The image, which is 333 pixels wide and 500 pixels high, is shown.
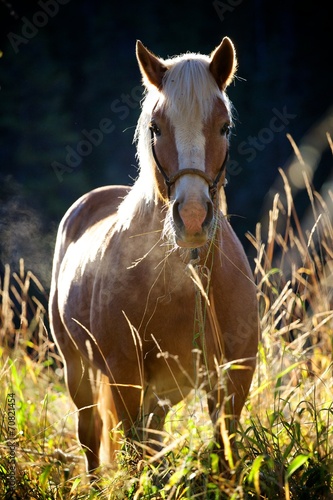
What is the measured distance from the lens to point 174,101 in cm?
279

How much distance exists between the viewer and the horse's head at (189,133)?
2.58m

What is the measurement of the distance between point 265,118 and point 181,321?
10.4 m

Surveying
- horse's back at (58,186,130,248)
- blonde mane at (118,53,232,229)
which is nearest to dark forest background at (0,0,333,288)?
horse's back at (58,186,130,248)

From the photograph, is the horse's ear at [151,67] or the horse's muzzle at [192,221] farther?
the horse's ear at [151,67]

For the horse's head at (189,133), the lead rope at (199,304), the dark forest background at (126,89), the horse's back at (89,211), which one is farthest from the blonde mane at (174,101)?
the dark forest background at (126,89)

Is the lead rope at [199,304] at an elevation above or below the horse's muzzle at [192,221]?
below

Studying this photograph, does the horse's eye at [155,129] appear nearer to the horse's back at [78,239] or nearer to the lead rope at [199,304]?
the lead rope at [199,304]

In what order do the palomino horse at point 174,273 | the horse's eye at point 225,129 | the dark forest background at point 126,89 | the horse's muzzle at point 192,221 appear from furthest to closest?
1. the dark forest background at point 126,89
2. the horse's eye at point 225,129
3. the palomino horse at point 174,273
4. the horse's muzzle at point 192,221

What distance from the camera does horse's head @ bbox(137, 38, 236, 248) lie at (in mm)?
2576

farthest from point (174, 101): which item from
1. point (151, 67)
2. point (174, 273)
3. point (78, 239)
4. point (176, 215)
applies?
point (78, 239)

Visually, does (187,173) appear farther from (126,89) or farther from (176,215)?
(126,89)

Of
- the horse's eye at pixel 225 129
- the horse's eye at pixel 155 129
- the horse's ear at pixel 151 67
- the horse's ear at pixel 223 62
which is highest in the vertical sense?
the horse's ear at pixel 151 67

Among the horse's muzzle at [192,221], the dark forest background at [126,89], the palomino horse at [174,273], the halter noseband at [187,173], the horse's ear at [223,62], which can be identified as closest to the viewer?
the horse's muzzle at [192,221]

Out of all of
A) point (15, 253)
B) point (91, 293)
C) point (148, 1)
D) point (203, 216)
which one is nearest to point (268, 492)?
point (203, 216)
